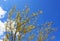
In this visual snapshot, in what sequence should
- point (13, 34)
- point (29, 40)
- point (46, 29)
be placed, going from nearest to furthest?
point (13, 34) < point (29, 40) < point (46, 29)

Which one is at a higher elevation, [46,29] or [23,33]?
[46,29]

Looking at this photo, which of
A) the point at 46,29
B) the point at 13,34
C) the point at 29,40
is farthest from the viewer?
the point at 46,29

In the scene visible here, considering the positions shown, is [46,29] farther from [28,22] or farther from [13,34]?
[13,34]

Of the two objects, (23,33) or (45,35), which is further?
(45,35)

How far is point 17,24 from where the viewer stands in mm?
9156

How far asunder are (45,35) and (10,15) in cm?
269

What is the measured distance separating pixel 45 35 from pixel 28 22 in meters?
1.84

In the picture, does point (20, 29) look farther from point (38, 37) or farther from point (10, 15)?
point (38, 37)

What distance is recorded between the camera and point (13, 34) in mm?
8953

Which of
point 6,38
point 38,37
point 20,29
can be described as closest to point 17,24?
point 20,29

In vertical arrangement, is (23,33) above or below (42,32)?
below

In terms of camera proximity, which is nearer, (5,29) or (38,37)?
(5,29)

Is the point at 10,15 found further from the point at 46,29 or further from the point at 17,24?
the point at 46,29

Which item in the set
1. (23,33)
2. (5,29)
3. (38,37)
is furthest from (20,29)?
(38,37)
